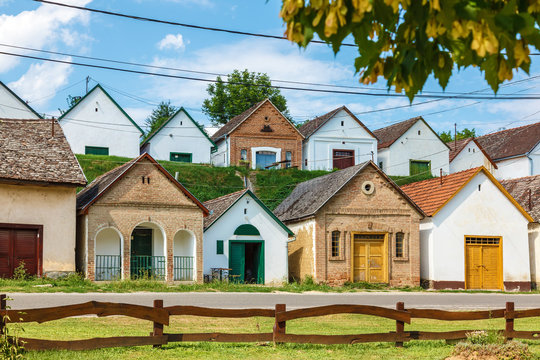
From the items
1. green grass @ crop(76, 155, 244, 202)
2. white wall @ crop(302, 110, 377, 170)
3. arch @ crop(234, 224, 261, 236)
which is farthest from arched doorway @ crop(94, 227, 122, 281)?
white wall @ crop(302, 110, 377, 170)

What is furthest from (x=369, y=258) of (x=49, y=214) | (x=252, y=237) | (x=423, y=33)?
(x=423, y=33)

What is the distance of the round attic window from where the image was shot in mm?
35000

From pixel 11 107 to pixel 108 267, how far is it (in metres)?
22.3

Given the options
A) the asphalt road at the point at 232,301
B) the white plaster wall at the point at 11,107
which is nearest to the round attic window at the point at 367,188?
the asphalt road at the point at 232,301

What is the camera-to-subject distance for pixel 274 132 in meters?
55.2

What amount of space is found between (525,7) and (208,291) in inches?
952

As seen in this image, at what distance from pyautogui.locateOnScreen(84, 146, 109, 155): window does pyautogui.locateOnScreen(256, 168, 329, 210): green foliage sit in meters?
11.7

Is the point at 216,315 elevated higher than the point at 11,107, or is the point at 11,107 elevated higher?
the point at 11,107

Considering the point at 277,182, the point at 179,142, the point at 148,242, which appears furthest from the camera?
the point at 179,142

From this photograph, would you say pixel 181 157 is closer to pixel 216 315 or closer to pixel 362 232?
pixel 362 232

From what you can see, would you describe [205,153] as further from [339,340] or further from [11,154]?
[339,340]

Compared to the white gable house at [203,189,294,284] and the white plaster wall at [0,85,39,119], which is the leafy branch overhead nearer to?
the white gable house at [203,189,294,284]

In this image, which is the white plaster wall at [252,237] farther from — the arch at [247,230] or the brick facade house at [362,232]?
the brick facade house at [362,232]

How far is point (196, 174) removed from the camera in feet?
160
